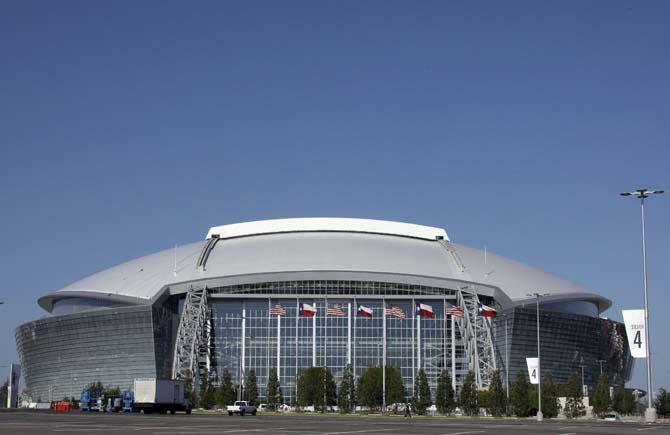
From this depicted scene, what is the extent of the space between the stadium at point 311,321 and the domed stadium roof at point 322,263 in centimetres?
34

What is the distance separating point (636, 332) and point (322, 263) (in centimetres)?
7832

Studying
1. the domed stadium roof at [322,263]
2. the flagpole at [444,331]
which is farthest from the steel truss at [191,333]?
the flagpole at [444,331]

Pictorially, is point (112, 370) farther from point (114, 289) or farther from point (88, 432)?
point (88, 432)

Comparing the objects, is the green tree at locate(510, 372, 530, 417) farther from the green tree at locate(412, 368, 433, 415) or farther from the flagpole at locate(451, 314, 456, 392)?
the flagpole at locate(451, 314, 456, 392)

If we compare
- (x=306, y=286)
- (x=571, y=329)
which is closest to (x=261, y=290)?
(x=306, y=286)

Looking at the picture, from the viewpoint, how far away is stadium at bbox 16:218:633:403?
141 metres

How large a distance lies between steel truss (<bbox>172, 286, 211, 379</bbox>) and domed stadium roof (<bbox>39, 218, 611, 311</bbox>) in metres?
2.41

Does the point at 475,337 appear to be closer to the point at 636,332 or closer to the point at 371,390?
the point at 371,390

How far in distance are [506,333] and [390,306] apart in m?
17.2

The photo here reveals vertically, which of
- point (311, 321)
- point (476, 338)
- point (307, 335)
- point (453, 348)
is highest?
point (311, 321)

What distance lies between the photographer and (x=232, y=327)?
145125mm

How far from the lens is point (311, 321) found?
14425 centimetres

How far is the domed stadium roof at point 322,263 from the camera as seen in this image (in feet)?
465

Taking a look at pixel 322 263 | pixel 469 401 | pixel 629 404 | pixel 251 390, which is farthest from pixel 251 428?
pixel 629 404
